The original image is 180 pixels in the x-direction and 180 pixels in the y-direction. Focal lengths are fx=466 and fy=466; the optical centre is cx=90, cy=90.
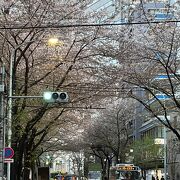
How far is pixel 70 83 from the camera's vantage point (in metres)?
26.3

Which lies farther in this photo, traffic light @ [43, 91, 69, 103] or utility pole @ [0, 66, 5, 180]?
utility pole @ [0, 66, 5, 180]

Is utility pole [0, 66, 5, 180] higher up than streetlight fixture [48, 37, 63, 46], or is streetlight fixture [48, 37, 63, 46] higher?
streetlight fixture [48, 37, 63, 46]

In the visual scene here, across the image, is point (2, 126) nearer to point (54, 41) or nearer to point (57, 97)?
point (57, 97)

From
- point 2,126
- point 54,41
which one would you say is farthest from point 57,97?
point 2,126

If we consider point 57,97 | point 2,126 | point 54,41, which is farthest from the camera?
point 2,126

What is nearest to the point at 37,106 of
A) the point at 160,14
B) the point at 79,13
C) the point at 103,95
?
the point at 103,95

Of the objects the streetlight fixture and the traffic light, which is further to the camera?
the streetlight fixture

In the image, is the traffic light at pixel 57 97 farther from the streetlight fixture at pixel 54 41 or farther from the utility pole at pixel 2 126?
the streetlight fixture at pixel 54 41

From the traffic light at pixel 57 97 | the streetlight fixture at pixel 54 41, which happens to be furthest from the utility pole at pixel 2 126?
the streetlight fixture at pixel 54 41

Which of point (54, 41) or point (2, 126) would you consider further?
point (2, 126)

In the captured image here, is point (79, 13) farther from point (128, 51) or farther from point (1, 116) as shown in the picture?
point (1, 116)

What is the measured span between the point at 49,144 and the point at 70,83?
3613 centimetres

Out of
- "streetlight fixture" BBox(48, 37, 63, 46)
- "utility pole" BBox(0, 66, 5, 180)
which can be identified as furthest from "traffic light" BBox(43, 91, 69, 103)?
"streetlight fixture" BBox(48, 37, 63, 46)

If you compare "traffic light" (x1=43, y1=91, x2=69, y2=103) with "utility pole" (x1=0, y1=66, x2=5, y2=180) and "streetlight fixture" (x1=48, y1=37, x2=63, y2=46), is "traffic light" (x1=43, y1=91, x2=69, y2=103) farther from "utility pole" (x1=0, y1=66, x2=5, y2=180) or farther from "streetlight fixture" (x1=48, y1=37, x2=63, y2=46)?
"streetlight fixture" (x1=48, y1=37, x2=63, y2=46)
